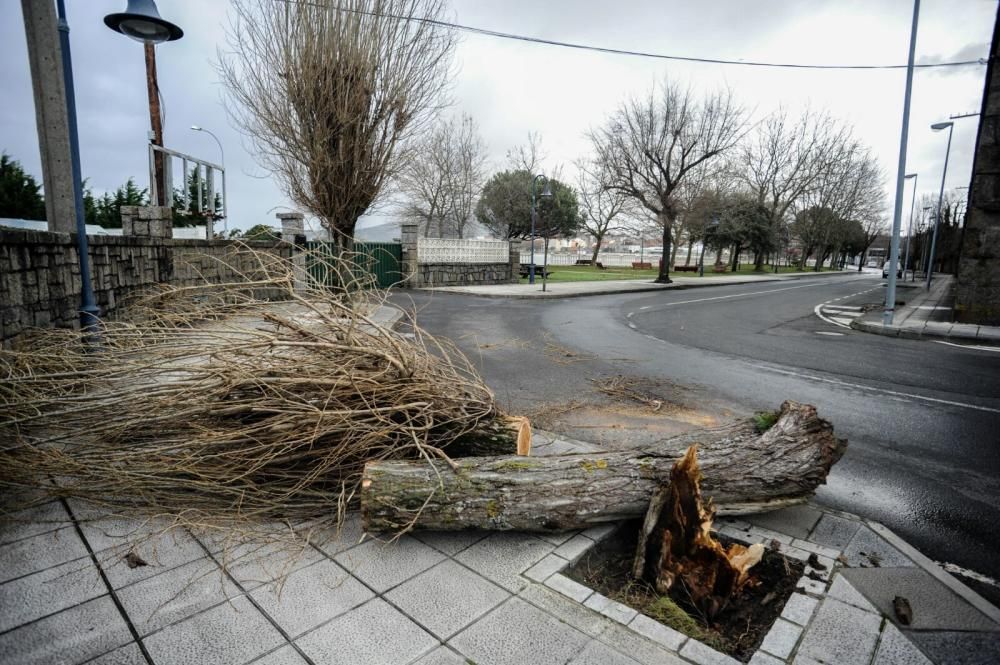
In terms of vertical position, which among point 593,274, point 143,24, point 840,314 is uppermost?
point 143,24

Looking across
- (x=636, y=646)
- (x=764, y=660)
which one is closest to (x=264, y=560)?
(x=636, y=646)

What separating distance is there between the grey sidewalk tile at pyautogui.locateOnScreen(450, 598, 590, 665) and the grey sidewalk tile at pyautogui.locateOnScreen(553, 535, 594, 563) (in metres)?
0.43

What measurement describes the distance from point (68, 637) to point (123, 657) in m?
0.30

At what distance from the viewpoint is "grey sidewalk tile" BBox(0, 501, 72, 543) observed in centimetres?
268

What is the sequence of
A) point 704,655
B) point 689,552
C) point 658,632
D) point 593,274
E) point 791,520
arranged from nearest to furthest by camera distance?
point 704,655 < point 658,632 < point 689,552 < point 791,520 < point 593,274

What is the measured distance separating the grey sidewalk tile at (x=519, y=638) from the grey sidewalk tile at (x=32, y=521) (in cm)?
235

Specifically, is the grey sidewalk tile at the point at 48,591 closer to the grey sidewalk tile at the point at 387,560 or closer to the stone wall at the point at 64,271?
the grey sidewalk tile at the point at 387,560

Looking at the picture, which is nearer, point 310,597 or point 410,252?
point 310,597

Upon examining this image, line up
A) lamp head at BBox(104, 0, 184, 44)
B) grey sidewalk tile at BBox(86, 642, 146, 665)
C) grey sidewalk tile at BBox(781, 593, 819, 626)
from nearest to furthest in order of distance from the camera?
grey sidewalk tile at BBox(86, 642, 146, 665) < grey sidewalk tile at BBox(781, 593, 819, 626) < lamp head at BBox(104, 0, 184, 44)

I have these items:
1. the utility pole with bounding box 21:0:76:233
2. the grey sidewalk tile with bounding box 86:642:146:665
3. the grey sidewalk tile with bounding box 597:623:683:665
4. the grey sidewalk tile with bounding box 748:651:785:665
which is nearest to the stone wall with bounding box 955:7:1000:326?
the grey sidewalk tile with bounding box 748:651:785:665

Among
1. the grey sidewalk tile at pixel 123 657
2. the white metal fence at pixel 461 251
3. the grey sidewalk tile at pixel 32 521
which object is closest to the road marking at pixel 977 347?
the grey sidewalk tile at pixel 123 657

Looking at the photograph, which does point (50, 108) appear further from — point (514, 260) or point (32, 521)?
point (514, 260)

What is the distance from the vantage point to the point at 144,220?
8320 mm

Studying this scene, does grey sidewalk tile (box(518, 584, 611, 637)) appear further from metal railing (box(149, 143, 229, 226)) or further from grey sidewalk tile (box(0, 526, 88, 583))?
metal railing (box(149, 143, 229, 226))
